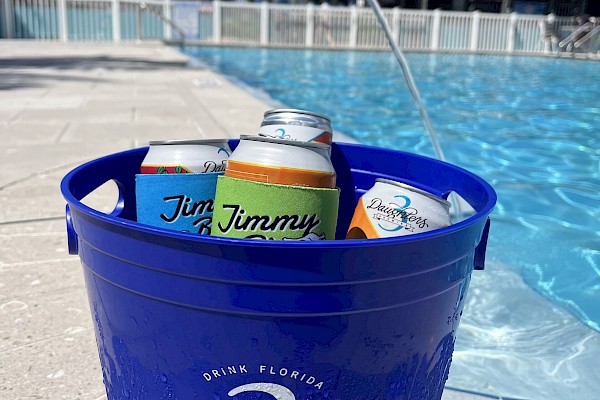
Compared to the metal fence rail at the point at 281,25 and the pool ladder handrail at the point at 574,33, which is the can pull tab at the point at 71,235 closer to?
the metal fence rail at the point at 281,25

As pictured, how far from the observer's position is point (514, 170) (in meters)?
5.84

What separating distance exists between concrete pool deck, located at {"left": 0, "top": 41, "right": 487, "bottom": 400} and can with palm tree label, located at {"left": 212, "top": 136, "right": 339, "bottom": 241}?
91 cm

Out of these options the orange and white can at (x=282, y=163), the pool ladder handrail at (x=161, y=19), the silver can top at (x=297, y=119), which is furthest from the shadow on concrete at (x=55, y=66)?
the orange and white can at (x=282, y=163)

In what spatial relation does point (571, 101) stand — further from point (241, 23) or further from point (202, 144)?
point (241, 23)

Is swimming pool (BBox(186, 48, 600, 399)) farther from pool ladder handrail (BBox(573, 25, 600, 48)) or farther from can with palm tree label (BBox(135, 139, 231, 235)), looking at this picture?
pool ladder handrail (BBox(573, 25, 600, 48))

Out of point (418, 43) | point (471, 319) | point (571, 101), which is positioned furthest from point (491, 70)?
point (471, 319)

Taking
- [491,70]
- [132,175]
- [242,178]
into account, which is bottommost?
[491,70]

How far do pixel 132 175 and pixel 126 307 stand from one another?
630 mm

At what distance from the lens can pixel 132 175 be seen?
5.24 ft

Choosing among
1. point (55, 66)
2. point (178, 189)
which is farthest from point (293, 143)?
point (55, 66)

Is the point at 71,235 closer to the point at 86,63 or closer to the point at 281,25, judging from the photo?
the point at 86,63

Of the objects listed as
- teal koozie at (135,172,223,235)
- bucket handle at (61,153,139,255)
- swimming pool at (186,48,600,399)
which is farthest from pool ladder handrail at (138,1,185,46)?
teal koozie at (135,172,223,235)

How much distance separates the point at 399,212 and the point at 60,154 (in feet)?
12.4

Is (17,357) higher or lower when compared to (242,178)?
lower
